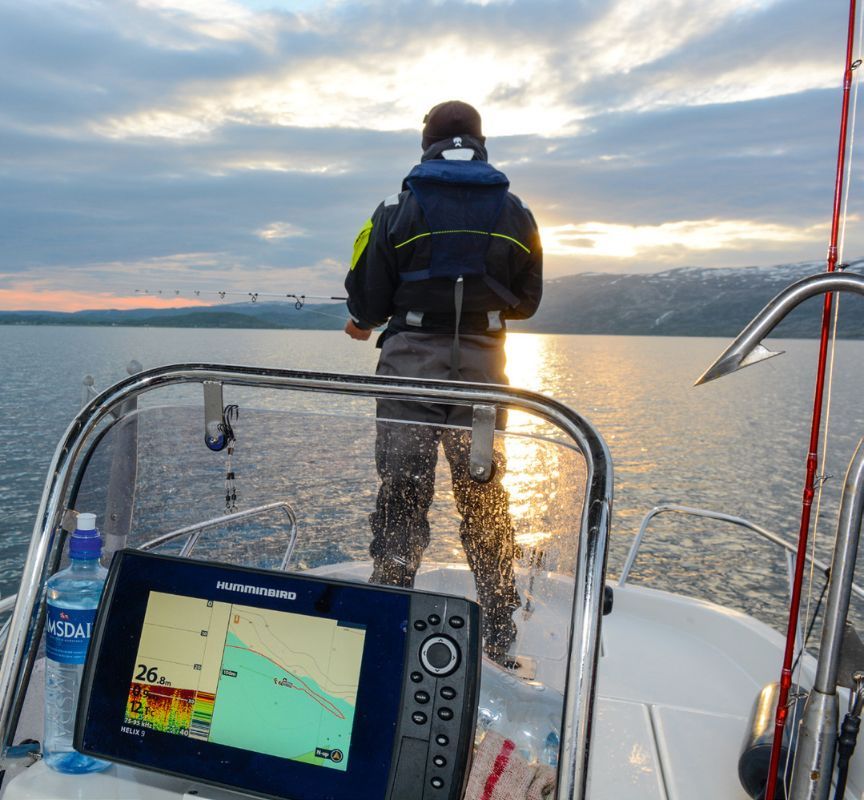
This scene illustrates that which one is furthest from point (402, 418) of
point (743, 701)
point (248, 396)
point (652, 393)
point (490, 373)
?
point (652, 393)

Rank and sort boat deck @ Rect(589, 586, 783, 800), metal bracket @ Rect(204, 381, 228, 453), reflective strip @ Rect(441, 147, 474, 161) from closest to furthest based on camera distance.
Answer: metal bracket @ Rect(204, 381, 228, 453)
boat deck @ Rect(589, 586, 783, 800)
reflective strip @ Rect(441, 147, 474, 161)

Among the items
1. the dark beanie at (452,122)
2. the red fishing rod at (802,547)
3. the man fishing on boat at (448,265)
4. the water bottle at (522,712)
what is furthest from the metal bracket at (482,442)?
the dark beanie at (452,122)

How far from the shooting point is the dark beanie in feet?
9.68

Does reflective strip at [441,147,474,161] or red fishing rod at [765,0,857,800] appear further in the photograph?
reflective strip at [441,147,474,161]

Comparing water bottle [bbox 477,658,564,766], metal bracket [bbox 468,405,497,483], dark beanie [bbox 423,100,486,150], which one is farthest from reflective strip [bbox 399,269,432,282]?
water bottle [bbox 477,658,564,766]

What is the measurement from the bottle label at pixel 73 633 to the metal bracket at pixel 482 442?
55cm

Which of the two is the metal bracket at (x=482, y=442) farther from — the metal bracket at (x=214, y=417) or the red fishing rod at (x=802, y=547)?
the red fishing rod at (x=802, y=547)

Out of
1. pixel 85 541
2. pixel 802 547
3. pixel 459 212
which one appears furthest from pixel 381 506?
pixel 459 212

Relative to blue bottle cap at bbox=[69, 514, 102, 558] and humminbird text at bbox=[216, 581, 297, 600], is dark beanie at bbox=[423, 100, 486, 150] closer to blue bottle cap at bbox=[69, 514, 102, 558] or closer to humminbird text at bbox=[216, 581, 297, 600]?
blue bottle cap at bbox=[69, 514, 102, 558]

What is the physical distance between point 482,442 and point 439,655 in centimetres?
31

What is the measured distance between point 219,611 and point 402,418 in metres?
0.40

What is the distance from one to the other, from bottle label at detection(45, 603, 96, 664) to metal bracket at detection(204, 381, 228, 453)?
1.00 ft

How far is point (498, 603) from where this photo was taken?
1078 mm

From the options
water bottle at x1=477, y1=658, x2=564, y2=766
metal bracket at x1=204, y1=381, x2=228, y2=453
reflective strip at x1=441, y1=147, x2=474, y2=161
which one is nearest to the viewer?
water bottle at x1=477, y1=658, x2=564, y2=766
